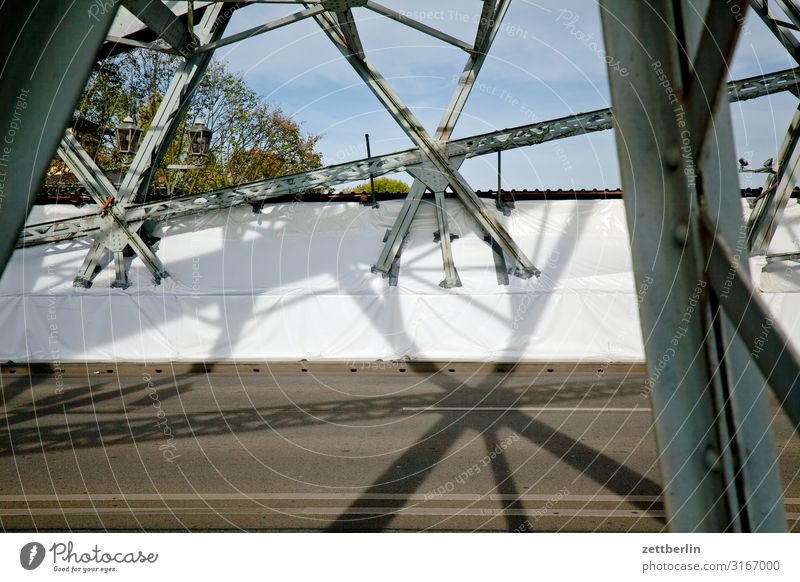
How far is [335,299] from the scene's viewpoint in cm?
1268

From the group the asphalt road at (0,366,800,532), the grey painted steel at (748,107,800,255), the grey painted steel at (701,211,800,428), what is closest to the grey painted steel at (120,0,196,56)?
the asphalt road at (0,366,800,532)

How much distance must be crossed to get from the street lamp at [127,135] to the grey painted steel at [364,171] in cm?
116

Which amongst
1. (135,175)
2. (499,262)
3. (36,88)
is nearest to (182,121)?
(135,175)

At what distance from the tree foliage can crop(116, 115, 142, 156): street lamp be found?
3.67ft

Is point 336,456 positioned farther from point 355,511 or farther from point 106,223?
point 106,223

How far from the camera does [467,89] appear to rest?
1419cm

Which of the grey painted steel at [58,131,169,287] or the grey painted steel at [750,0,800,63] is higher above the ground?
the grey painted steel at [750,0,800,63]

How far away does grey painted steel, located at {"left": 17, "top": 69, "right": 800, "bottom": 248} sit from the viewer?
14020mm

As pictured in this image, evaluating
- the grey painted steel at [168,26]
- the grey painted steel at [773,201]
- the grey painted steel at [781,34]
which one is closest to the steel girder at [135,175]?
the grey painted steel at [168,26]

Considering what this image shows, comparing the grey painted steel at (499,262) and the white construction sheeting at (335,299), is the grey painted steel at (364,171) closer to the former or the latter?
the white construction sheeting at (335,299)

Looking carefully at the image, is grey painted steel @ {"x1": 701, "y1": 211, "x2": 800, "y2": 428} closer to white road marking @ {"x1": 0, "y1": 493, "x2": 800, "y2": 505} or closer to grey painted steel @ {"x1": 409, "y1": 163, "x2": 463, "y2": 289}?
white road marking @ {"x1": 0, "y1": 493, "x2": 800, "y2": 505}

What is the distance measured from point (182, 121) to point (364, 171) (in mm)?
4119
